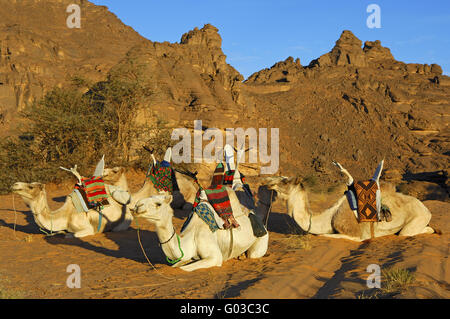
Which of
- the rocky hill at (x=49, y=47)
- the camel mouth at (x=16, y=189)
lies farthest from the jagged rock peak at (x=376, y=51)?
the camel mouth at (x=16, y=189)

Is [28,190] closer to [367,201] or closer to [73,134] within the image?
[367,201]

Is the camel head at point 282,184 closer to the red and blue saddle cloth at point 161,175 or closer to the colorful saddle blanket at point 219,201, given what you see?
the colorful saddle blanket at point 219,201

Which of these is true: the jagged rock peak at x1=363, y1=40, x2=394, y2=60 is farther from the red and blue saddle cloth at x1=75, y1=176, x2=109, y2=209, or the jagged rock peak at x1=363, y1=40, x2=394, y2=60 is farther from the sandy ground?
the red and blue saddle cloth at x1=75, y1=176, x2=109, y2=209

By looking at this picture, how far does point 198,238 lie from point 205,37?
5722cm

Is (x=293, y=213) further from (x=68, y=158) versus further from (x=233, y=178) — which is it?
(x=68, y=158)

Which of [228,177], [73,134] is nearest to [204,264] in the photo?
[228,177]

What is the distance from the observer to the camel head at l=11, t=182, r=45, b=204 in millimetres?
7284

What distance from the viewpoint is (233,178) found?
26.9 ft

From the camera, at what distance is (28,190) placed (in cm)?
744

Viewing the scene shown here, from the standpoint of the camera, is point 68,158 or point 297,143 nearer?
point 68,158

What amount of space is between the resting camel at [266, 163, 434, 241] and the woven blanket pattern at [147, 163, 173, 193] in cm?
377

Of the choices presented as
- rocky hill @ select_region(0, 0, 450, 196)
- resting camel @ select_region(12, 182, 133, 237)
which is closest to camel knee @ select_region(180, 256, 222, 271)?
resting camel @ select_region(12, 182, 133, 237)
